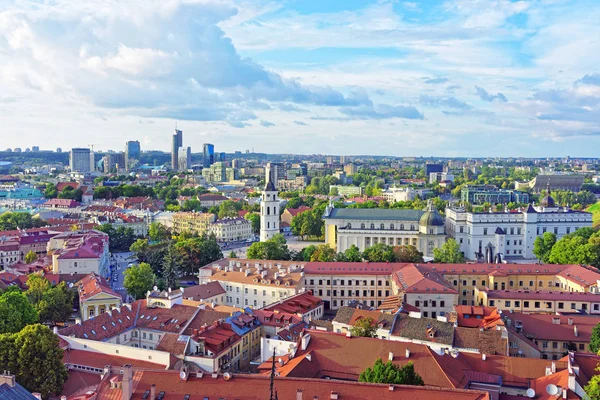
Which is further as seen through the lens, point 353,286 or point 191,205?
point 191,205

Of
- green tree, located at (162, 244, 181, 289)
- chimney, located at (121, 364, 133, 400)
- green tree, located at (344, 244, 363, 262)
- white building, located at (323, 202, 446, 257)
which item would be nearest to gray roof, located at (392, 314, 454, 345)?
chimney, located at (121, 364, 133, 400)

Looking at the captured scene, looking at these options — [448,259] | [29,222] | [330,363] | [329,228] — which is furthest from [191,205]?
[330,363]

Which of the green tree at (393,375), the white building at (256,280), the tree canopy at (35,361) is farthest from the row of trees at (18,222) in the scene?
the green tree at (393,375)

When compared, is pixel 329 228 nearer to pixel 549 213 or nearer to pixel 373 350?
pixel 549 213

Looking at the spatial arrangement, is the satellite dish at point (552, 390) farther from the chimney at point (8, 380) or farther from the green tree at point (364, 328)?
the chimney at point (8, 380)

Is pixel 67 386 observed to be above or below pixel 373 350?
below

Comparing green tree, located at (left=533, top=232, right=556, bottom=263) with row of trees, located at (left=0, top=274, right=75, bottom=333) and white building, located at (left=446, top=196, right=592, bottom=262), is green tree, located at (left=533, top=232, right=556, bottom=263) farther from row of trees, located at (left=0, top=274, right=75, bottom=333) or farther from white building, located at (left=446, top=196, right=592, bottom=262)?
row of trees, located at (left=0, top=274, right=75, bottom=333)

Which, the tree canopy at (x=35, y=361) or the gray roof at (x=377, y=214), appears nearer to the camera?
the tree canopy at (x=35, y=361)
